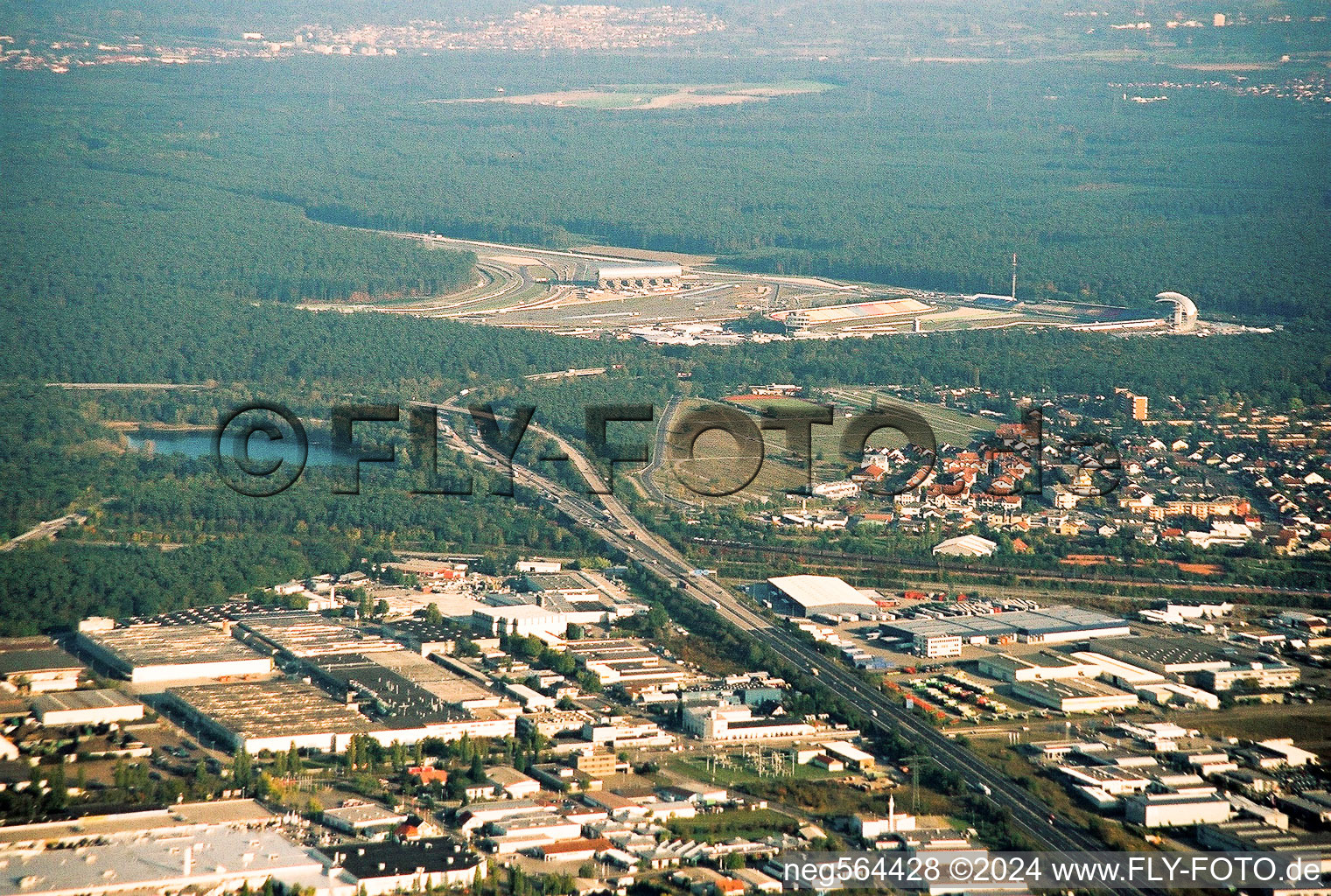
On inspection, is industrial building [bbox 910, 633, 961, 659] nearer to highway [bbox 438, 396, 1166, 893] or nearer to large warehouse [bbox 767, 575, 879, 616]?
highway [bbox 438, 396, 1166, 893]

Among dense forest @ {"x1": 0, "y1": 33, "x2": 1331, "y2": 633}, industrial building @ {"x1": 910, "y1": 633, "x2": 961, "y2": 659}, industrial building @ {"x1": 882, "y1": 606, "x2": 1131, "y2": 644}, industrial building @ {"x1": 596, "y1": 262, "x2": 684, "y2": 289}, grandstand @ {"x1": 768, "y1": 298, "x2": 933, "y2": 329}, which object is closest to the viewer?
industrial building @ {"x1": 910, "y1": 633, "x2": 961, "y2": 659}

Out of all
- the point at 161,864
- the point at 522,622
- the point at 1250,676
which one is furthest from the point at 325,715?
the point at 1250,676

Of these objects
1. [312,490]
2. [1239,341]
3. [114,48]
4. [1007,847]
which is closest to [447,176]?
[114,48]

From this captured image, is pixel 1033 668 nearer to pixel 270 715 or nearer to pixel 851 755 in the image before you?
pixel 851 755

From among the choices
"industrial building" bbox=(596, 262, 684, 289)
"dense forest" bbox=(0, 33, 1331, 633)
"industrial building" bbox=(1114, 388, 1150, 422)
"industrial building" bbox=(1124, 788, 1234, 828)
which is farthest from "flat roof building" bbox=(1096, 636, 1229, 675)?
"industrial building" bbox=(596, 262, 684, 289)

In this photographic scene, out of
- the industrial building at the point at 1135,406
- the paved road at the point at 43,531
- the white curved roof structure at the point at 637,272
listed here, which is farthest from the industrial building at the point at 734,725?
the white curved roof structure at the point at 637,272

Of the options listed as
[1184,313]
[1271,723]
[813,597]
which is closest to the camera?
[1271,723]
